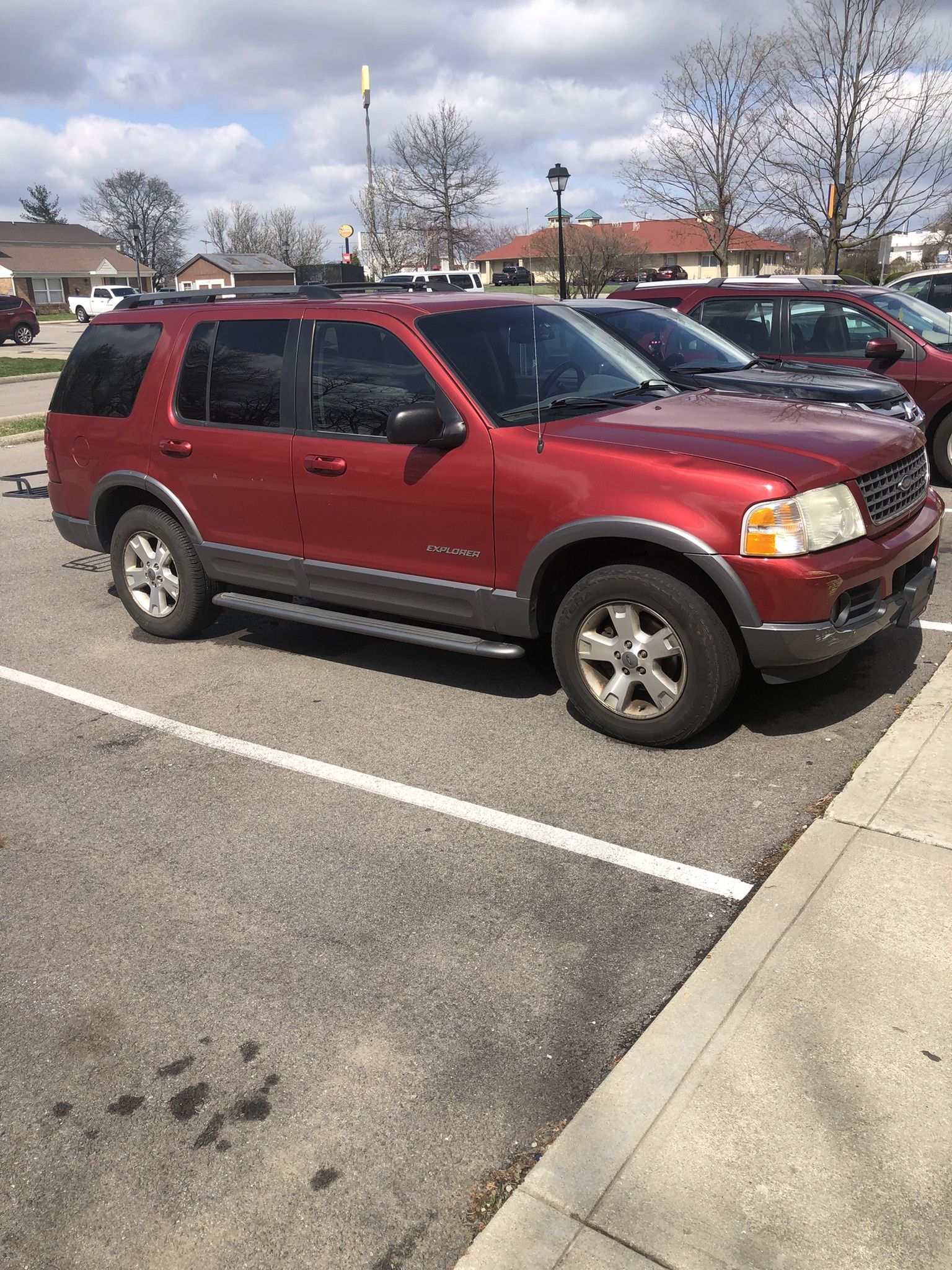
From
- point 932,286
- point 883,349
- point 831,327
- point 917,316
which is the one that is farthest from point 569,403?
point 932,286

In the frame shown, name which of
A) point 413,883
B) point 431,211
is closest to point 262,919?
point 413,883

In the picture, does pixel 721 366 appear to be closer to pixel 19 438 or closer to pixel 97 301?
pixel 19 438

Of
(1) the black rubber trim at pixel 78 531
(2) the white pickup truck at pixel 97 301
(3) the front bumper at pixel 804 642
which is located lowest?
(3) the front bumper at pixel 804 642

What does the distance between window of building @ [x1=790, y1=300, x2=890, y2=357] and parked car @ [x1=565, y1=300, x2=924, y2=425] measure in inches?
44.6

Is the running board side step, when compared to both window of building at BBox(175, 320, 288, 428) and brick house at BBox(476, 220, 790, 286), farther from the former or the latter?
brick house at BBox(476, 220, 790, 286)

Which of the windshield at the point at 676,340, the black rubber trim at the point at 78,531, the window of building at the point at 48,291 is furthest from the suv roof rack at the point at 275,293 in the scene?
the window of building at the point at 48,291

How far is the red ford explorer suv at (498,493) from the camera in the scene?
4.33m

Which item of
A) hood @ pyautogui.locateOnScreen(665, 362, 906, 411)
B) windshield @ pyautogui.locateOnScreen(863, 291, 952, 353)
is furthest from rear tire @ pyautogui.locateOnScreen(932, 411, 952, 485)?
hood @ pyautogui.locateOnScreen(665, 362, 906, 411)

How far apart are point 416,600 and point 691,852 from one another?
196cm

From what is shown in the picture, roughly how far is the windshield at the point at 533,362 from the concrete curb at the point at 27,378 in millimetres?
21987

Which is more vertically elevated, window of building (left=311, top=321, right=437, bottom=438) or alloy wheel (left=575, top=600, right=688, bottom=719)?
window of building (left=311, top=321, right=437, bottom=438)

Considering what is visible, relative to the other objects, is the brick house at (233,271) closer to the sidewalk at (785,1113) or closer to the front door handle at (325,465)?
the front door handle at (325,465)

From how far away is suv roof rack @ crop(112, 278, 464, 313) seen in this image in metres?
5.82

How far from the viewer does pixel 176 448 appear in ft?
19.9
